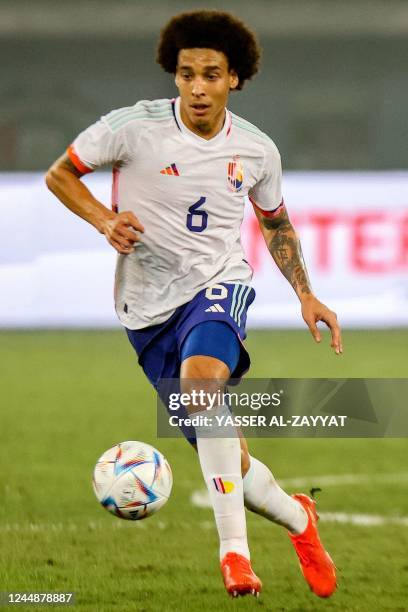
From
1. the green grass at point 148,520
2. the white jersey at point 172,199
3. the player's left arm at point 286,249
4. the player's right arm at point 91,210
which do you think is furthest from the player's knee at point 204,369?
the green grass at point 148,520

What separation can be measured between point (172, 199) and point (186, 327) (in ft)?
1.61

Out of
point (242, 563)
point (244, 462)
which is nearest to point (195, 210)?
point (244, 462)

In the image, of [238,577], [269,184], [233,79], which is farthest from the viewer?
[269,184]

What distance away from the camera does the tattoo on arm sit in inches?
196

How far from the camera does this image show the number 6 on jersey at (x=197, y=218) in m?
4.71

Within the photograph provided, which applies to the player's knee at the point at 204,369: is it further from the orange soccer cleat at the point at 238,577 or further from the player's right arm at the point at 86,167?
the orange soccer cleat at the point at 238,577

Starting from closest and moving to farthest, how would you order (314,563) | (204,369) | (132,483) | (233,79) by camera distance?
(204,369), (132,483), (314,563), (233,79)

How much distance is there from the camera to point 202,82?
4.56 metres

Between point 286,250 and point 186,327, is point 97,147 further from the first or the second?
point 286,250

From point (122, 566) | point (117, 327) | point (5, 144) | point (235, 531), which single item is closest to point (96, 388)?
point (117, 327)

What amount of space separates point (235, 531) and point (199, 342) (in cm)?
67

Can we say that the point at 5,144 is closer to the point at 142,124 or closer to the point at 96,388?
the point at 96,388

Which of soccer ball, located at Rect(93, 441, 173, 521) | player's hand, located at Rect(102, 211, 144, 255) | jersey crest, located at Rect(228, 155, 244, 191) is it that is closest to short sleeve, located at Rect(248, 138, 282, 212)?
jersey crest, located at Rect(228, 155, 244, 191)

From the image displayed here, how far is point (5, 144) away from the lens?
2177 centimetres
